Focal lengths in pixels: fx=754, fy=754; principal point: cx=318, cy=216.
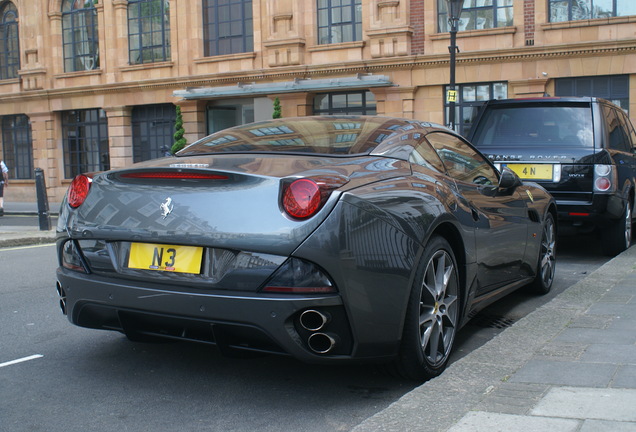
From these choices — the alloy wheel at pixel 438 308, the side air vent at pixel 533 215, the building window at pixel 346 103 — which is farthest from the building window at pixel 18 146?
the alloy wheel at pixel 438 308

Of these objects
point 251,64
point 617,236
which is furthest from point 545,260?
point 251,64

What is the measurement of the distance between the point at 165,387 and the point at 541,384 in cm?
192

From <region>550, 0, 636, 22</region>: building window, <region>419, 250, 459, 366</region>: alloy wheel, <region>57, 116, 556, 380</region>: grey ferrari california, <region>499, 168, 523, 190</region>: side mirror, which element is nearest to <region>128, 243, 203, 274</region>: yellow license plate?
<region>57, 116, 556, 380</region>: grey ferrari california

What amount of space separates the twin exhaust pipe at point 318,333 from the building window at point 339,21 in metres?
21.0

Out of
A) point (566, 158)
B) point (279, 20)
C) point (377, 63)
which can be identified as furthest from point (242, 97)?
point (566, 158)

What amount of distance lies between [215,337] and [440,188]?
1569 mm

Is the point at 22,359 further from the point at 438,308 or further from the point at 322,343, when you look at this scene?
the point at 438,308

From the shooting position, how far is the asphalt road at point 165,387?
11.5 ft

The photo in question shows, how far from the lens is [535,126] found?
8945 millimetres

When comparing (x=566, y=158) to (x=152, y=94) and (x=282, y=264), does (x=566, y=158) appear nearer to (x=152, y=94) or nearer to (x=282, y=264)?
(x=282, y=264)

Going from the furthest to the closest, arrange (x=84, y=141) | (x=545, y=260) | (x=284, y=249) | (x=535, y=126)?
(x=84, y=141), (x=535, y=126), (x=545, y=260), (x=284, y=249)

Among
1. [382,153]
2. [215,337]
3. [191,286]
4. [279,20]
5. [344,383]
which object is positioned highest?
[279,20]

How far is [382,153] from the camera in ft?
13.6

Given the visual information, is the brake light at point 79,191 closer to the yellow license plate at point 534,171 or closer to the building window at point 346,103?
the yellow license plate at point 534,171
